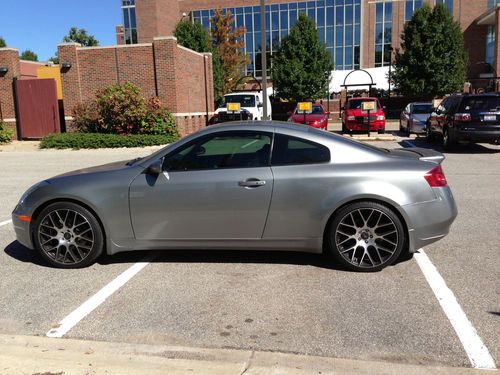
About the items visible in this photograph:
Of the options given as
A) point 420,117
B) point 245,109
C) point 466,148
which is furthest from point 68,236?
point 245,109

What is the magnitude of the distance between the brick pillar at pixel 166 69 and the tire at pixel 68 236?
16.8 metres

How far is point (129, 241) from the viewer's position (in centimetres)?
486

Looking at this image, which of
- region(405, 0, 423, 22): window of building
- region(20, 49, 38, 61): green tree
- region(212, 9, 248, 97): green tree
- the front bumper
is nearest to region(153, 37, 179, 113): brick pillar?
the front bumper

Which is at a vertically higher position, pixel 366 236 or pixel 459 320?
pixel 366 236

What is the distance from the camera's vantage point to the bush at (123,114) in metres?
19.7

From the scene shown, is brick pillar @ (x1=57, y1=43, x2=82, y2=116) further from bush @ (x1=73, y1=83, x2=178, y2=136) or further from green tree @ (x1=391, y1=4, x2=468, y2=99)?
green tree @ (x1=391, y1=4, x2=468, y2=99)

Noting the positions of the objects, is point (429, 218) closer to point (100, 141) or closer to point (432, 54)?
point (100, 141)

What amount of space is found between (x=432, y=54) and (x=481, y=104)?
2235 centimetres

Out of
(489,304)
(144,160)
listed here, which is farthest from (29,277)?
(489,304)

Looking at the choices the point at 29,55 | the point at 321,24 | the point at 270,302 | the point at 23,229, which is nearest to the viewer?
the point at 270,302

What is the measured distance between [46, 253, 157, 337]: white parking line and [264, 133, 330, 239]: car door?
143cm

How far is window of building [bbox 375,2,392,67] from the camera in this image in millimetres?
52500

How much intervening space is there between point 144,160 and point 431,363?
3.25m

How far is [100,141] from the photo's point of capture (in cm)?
1895
